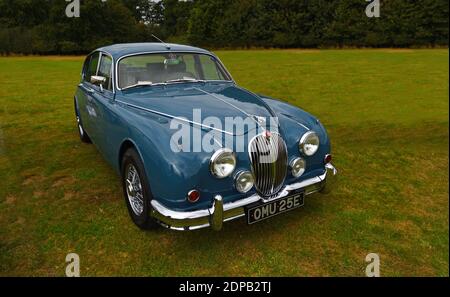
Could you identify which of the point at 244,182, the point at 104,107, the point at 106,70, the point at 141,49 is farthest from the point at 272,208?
the point at 106,70

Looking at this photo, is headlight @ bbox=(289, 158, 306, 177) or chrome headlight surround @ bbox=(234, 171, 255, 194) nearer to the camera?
chrome headlight surround @ bbox=(234, 171, 255, 194)

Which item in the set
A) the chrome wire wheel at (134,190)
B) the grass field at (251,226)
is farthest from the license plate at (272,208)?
the chrome wire wheel at (134,190)

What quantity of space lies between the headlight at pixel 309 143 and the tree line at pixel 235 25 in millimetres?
28691

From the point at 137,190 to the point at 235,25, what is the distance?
40.3 meters

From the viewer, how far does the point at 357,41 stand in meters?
32.8

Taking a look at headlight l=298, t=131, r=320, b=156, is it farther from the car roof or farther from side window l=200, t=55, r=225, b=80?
the car roof

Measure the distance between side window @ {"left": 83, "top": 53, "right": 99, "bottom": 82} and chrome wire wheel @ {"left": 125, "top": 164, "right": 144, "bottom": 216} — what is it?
236 centimetres

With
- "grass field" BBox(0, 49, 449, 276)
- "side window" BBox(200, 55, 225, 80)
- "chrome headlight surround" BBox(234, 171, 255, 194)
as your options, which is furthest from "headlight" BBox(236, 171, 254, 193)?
"side window" BBox(200, 55, 225, 80)

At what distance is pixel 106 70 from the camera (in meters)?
4.56

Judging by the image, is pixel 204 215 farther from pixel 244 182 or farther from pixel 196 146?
pixel 196 146

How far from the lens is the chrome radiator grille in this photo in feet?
10.2

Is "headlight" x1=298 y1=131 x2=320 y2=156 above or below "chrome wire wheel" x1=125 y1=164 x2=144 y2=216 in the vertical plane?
above

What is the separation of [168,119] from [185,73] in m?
1.44
